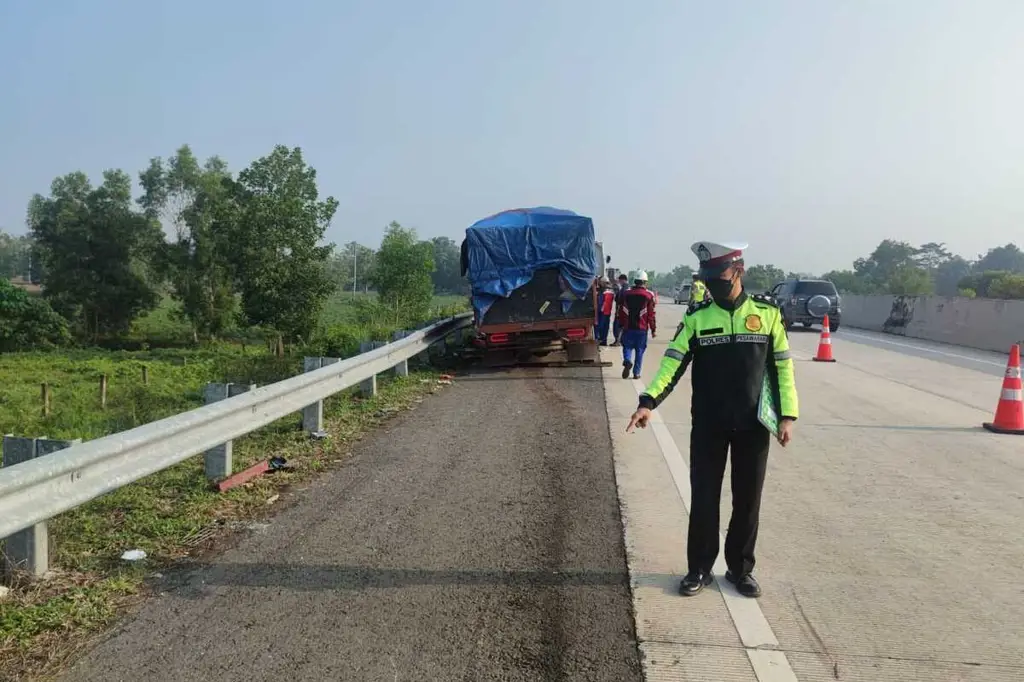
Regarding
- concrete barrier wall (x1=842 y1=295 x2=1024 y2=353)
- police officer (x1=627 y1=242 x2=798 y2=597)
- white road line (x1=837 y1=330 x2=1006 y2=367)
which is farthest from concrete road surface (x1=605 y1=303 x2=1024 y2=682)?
concrete barrier wall (x1=842 y1=295 x2=1024 y2=353)

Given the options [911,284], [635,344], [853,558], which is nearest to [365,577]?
[853,558]

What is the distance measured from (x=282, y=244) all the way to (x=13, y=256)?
153 metres

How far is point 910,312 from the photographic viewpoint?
84.8 ft

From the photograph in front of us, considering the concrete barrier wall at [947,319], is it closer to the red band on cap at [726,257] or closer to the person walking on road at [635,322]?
the person walking on road at [635,322]

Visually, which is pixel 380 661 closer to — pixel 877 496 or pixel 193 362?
pixel 877 496

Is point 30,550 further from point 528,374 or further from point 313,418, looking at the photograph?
point 528,374

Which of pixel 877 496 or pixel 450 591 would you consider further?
pixel 877 496

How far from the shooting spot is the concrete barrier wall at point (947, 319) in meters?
19.8

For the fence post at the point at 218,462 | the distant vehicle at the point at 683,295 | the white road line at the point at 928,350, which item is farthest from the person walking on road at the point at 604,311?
the distant vehicle at the point at 683,295

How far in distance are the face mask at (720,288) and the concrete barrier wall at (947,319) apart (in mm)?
18877

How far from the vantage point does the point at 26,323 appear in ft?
175

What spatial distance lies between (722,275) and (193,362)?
46.1m

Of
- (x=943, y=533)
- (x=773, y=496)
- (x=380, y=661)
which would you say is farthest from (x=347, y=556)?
(x=943, y=533)

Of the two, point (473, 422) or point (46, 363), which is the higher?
point (473, 422)
